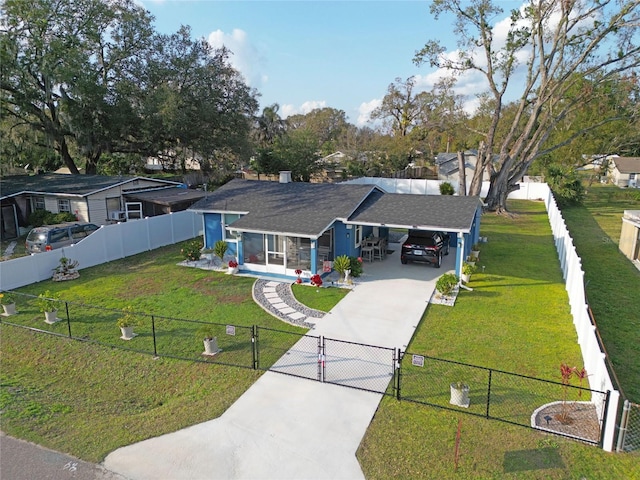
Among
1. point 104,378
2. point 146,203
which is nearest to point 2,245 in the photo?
point 146,203

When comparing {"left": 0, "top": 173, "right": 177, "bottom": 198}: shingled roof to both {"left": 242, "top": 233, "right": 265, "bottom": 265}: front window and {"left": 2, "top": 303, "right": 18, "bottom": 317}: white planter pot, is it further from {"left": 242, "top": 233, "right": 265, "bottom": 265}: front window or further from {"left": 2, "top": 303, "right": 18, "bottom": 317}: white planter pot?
{"left": 2, "top": 303, "right": 18, "bottom": 317}: white planter pot

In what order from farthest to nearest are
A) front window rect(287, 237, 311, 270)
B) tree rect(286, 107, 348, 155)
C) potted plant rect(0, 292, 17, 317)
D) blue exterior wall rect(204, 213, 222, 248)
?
tree rect(286, 107, 348, 155) → blue exterior wall rect(204, 213, 222, 248) → front window rect(287, 237, 311, 270) → potted plant rect(0, 292, 17, 317)

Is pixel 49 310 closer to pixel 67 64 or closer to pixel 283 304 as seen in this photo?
pixel 283 304

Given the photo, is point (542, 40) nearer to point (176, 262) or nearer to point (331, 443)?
point (176, 262)

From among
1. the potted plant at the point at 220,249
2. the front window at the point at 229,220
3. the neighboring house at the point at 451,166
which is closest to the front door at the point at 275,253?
the potted plant at the point at 220,249

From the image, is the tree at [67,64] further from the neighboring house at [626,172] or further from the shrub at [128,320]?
the neighboring house at [626,172]

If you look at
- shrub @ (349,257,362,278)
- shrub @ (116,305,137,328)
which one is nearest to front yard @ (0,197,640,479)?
shrub @ (116,305,137,328)
